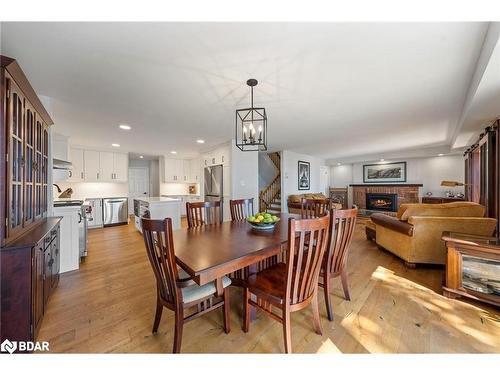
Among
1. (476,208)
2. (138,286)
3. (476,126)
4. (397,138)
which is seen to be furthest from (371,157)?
(138,286)

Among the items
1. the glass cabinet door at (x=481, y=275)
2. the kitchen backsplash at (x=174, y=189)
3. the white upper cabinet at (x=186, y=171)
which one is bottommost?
the glass cabinet door at (x=481, y=275)

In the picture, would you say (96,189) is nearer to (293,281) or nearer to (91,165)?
(91,165)

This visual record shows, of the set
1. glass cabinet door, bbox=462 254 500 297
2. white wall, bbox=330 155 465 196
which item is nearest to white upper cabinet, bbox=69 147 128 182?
glass cabinet door, bbox=462 254 500 297

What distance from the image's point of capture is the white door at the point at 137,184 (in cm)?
727

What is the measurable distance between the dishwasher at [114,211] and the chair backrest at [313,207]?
5.54m

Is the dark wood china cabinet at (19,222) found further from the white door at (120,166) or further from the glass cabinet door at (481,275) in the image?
the white door at (120,166)

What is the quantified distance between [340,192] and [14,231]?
9.50 metres

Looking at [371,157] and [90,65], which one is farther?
[371,157]

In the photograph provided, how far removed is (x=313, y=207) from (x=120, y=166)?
5887mm

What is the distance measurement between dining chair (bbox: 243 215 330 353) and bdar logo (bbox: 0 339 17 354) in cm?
158

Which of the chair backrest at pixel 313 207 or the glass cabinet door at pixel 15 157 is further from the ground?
the glass cabinet door at pixel 15 157

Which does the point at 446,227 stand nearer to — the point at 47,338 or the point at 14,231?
the point at 47,338

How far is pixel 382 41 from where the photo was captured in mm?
1522

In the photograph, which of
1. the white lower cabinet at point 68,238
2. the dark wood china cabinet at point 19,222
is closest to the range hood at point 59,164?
the white lower cabinet at point 68,238
